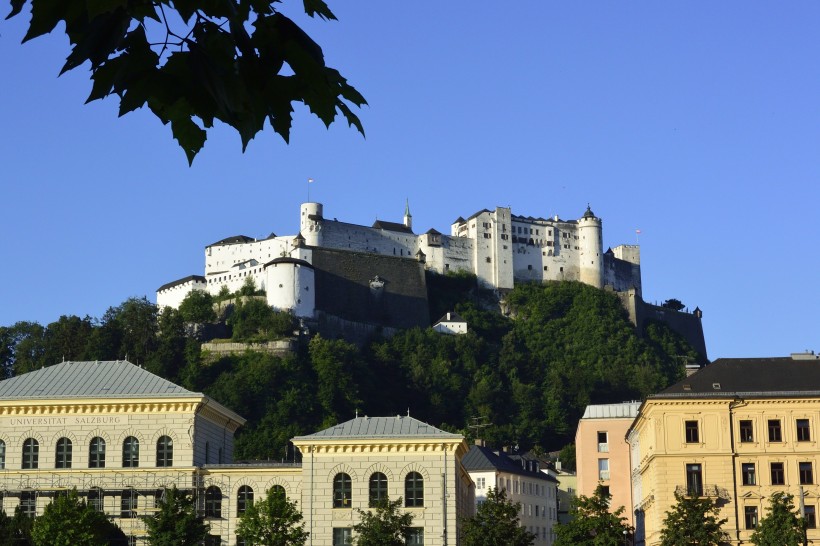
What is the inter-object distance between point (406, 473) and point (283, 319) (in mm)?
87338

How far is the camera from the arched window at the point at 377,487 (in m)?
55.9

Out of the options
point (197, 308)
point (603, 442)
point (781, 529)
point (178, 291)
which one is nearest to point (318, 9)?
point (781, 529)

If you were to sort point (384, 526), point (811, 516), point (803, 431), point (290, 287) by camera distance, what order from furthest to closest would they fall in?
point (290, 287), point (803, 431), point (811, 516), point (384, 526)

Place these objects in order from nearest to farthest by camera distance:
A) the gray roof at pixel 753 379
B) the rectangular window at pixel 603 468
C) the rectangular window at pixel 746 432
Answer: the rectangular window at pixel 746 432 < the gray roof at pixel 753 379 < the rectangular window at pixel 603 468

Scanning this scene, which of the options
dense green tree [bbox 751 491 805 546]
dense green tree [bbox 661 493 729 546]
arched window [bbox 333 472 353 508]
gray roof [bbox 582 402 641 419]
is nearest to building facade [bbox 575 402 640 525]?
gray roof [bbox 582 402 641 419]

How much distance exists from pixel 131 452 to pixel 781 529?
1003 inches

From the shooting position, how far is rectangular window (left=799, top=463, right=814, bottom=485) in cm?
5895

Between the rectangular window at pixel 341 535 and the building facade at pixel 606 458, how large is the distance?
3235 centimetres

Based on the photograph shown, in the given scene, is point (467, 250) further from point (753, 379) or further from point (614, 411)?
point (753, 379)

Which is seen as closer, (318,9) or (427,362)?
(318,9)

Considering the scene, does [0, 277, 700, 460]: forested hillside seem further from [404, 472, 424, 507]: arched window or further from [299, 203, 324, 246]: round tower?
[404, 472, 424, 507]: arched window

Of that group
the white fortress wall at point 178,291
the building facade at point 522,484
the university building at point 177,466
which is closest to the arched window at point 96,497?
the university building at point 177,466

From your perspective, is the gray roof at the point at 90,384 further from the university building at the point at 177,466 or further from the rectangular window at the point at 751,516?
the rectangular window at the point at 751,516

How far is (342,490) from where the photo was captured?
5641cm
